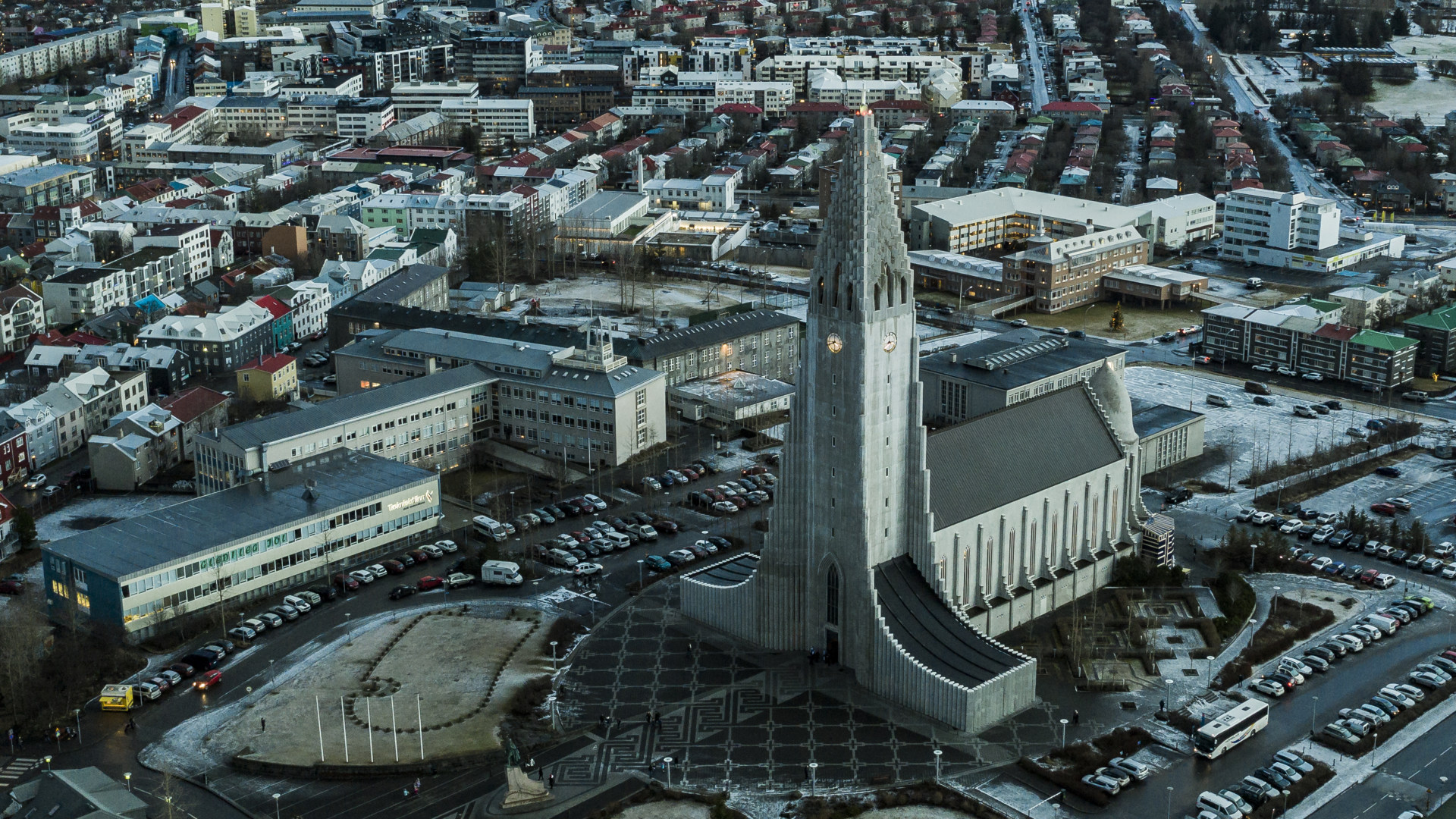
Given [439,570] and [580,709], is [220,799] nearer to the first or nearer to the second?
[580,709]

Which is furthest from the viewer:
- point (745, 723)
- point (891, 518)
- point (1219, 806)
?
point (891, 518)

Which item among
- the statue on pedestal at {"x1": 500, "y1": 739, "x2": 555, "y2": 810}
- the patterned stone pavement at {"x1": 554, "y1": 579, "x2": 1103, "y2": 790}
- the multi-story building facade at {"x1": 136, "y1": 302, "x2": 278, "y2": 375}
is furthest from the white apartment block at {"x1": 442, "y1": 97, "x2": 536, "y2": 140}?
the statue on pedestal at {"x1": 500, "y1": 739, "x2": 555, "y2": 810}

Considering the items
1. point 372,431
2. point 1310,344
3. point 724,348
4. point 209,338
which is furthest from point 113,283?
point 1310,344

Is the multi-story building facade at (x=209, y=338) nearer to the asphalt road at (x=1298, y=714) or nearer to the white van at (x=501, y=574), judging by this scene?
the white van at (x=501, y=574)

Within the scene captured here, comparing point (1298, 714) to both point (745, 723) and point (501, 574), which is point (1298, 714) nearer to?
point (745, 723)

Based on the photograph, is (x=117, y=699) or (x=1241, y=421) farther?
(x=1241, y=421)

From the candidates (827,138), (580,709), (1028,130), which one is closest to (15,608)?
(580,709)
